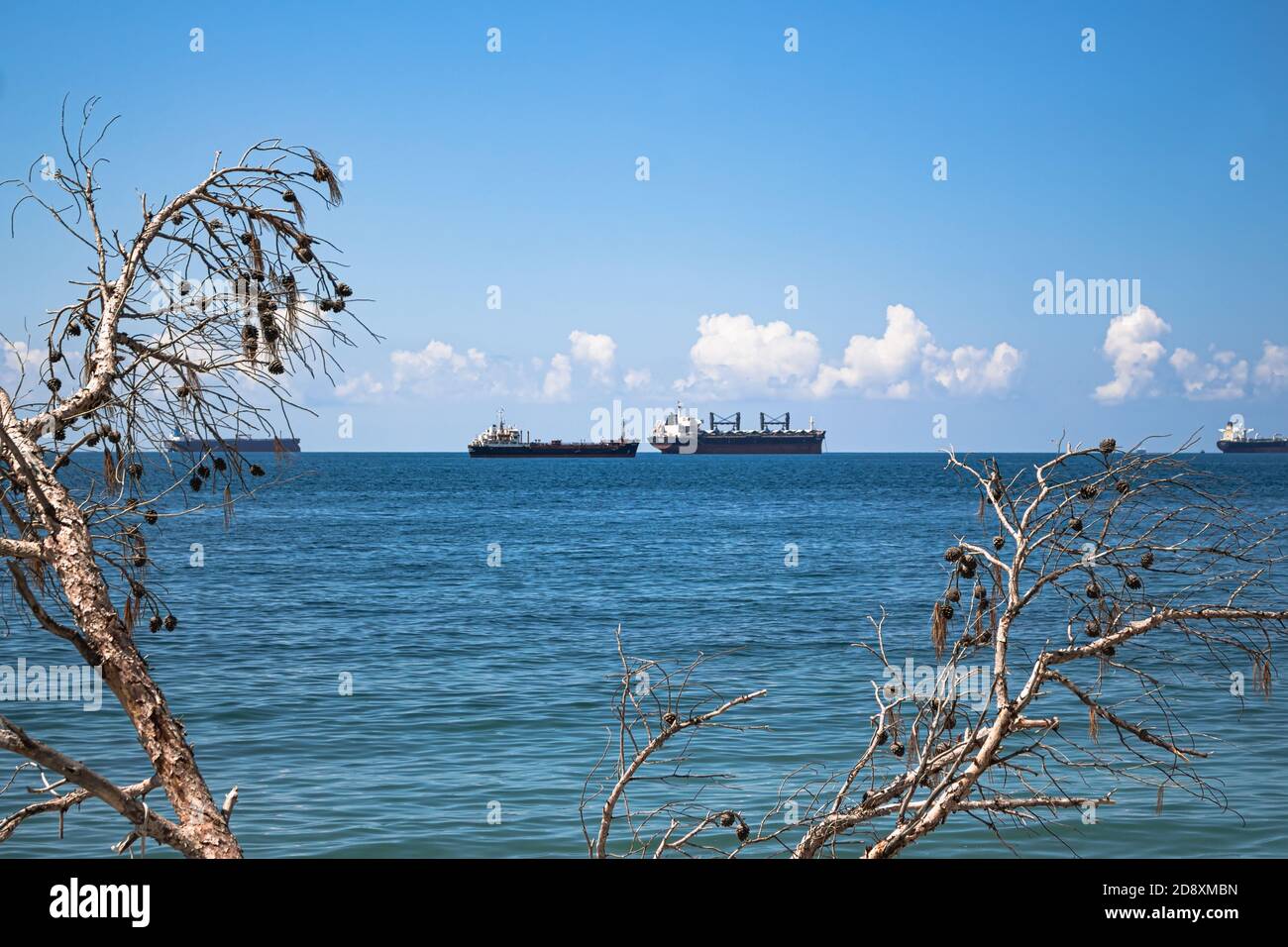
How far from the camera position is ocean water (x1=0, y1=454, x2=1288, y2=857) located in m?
11.2

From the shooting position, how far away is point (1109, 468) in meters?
4.20

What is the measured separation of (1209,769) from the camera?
43.4 feet

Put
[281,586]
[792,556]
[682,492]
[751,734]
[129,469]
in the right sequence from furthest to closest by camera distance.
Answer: [682,492] < [792,556] < [281,586] < [751,734] < [129,469]

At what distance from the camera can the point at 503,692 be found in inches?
720

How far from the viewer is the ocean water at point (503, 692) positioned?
11.2 meters

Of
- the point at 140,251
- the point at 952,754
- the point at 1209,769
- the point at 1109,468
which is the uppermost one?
the point at 140,251

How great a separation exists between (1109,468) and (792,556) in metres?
40.0
